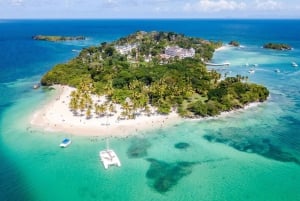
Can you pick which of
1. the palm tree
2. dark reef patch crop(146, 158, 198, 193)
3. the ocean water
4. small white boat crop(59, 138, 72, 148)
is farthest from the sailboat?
the palm tree

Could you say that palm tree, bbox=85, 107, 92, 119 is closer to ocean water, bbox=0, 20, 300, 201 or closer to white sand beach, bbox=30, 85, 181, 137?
white sand beach, bbox=30, 85, 181, 137

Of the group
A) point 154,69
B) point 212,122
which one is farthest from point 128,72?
point 212,122

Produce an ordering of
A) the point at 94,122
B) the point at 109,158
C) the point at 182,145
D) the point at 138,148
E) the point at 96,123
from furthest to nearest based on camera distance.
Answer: the point at 94,122 → the point at 96,123 → the point at 182,145 → the point at 138,148 → the point at 109,158

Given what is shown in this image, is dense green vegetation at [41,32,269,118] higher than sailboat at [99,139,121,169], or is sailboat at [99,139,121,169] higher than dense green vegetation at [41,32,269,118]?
dense green vegetation at [41,32,269,118]

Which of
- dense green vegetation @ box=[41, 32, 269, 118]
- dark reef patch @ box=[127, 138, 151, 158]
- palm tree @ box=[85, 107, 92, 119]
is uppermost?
dense green vegetation @ box=[41, 32, 269, 118]

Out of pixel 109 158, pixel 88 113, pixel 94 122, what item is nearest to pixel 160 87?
pixel 88 113

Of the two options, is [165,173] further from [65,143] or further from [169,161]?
[65,143]

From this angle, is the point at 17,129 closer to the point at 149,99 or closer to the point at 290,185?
the point at 149,99
